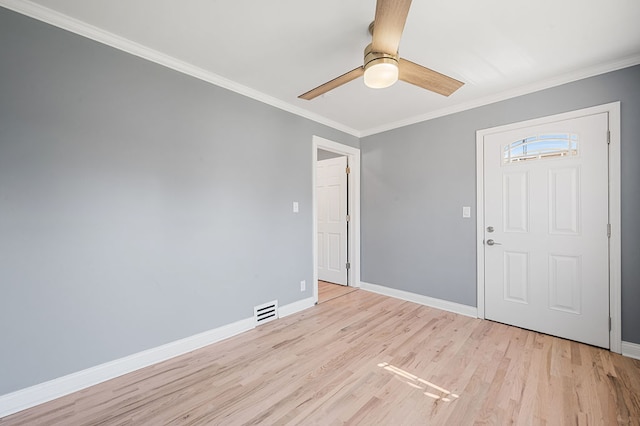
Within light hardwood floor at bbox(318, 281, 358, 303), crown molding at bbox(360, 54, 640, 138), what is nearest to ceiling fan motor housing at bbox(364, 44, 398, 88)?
crown molding at bbox(360, 54, 640, 138)

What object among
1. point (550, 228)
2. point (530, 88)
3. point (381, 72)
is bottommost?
point (550, 228)

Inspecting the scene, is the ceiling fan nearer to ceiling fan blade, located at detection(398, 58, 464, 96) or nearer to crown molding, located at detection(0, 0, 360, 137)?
ceiling fan blade, located at detection(398, 58, 464, 96)

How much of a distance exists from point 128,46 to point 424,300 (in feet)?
13.3

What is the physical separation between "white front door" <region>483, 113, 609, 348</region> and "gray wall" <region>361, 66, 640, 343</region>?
0.15 m

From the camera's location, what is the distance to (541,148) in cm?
267

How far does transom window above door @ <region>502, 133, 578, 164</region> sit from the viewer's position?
252 centimetres

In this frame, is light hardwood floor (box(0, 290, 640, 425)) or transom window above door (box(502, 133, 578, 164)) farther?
transom window above door (box(502, 133, 578, 164))

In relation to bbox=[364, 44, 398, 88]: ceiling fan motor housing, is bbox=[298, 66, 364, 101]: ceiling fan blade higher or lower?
higher

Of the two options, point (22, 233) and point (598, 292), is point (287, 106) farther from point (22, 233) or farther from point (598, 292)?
point (598, 292)

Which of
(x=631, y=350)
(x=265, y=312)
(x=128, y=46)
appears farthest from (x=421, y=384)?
(x=128, y=46)

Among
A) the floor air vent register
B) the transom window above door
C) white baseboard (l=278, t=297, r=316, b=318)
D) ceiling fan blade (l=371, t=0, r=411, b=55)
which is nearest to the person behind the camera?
ceiling fan blade (l=371, t=0, r=411, b=55)

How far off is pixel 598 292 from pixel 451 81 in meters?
2.34

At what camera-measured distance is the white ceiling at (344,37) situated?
170cm

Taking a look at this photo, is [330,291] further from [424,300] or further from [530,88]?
[530,88]
